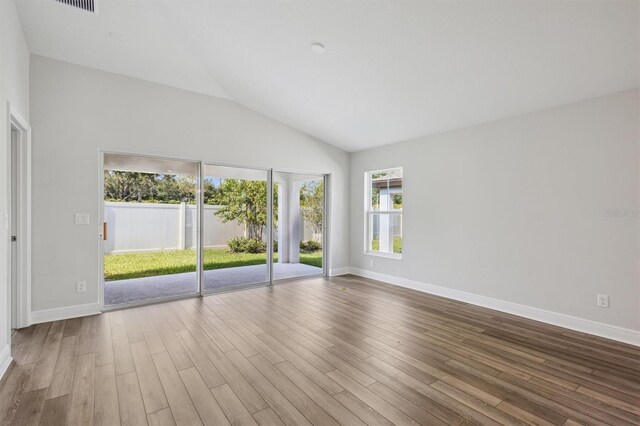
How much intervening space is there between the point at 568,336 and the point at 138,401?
3.95 meters

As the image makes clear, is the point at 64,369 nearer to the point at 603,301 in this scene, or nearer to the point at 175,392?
the point at 175,392

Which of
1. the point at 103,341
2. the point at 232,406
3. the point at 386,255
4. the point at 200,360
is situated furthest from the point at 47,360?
the point at 386,255

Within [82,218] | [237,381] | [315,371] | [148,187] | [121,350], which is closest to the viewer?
[237,381]

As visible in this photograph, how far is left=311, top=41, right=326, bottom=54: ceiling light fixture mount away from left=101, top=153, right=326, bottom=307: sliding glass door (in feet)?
8.06

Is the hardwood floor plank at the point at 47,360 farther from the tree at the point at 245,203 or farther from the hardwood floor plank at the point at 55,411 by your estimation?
the tree at the point at 245,203

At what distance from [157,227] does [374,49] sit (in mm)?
3746

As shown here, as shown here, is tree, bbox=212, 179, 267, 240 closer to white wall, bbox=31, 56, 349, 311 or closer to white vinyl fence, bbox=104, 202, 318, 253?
white vinyl fence, bbox=104, 202, 318, 253

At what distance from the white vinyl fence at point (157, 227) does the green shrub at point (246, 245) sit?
0.17 meters

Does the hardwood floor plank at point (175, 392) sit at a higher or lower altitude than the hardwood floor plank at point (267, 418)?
higher

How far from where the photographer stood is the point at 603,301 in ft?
10.5

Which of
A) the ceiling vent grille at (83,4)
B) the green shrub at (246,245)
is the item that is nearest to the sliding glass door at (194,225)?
the green shrub at (246,245)

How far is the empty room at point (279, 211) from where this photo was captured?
2.27m

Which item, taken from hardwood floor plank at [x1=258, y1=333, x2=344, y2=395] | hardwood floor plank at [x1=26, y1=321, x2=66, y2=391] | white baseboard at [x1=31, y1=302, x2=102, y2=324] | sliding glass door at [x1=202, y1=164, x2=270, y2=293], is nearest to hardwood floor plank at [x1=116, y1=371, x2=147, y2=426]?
hardwood floor plank at [x1=26, y1=321, x2=66, y2=391]

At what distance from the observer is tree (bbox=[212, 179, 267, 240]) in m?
5.03
